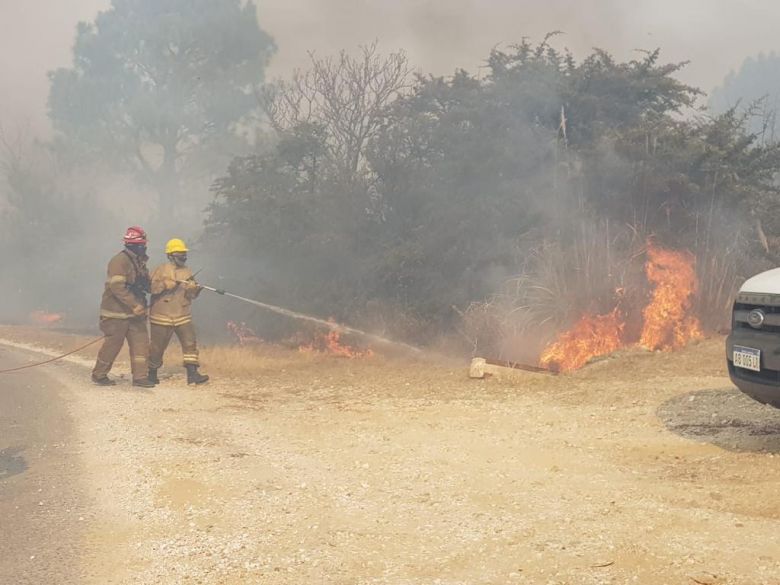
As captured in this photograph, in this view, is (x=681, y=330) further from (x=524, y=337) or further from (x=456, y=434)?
(x=456, y=434)

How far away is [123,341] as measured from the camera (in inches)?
334

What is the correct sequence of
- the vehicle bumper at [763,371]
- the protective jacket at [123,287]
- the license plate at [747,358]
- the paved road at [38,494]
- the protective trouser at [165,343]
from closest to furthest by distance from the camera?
the paved road at [38,494], the vehicle bumper at [763,371], the license plate at [747,358], the protective jacket at [123,287], the protective trouser at [165,343]

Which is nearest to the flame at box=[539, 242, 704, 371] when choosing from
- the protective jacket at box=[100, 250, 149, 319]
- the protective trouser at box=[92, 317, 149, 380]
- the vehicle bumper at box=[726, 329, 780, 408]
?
the vehicle bumper at box=[726, 329, 780, 408]

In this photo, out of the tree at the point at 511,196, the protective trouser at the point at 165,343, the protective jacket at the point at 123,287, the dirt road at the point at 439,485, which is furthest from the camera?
the tree at the point at 511,196

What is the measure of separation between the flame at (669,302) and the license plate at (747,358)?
17.4 ft

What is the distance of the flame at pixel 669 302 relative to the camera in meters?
10.2

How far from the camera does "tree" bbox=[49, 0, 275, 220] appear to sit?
27.3m

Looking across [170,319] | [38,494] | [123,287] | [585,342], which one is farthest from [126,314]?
[585,342]

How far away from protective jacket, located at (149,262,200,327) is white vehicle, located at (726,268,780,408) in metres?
6.39

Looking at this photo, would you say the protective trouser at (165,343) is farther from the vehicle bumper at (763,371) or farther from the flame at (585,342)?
the vehicle bumper at (763,371)

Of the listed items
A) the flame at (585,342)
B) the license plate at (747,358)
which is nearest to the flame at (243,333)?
the flame at (585,342)

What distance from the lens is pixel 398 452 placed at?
17.4 ft

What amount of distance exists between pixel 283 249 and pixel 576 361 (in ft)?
27.3

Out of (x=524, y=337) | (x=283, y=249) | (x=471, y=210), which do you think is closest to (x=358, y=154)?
(x=283, y=249)
